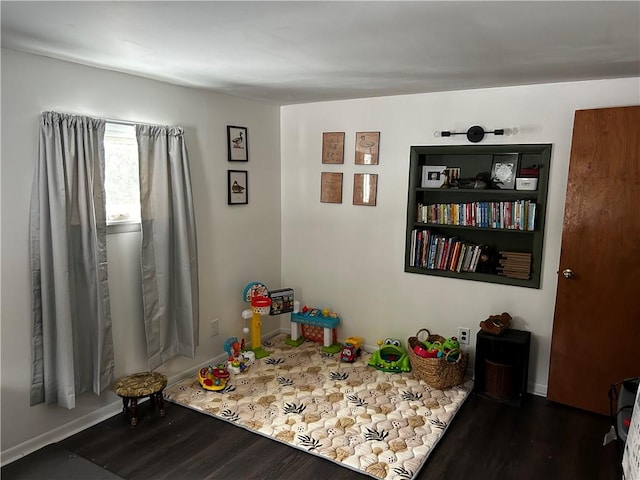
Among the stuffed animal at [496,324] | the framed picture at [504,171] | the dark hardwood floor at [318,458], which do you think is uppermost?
the framed picture at [504,171]

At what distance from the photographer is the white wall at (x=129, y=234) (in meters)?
2.52

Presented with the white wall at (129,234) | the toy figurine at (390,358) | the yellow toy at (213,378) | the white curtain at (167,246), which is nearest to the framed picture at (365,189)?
the white wall at (129,234)

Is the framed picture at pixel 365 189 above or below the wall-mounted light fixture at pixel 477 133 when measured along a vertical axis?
below

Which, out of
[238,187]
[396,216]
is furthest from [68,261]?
[396,216]

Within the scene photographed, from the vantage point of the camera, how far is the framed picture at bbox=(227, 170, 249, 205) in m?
3.87

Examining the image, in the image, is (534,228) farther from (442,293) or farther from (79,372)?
(79,372)

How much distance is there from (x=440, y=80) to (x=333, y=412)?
7.68 ft

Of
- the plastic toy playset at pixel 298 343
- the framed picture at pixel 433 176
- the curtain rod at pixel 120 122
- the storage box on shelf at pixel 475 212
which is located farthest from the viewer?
the framed picture at pixel 433 176

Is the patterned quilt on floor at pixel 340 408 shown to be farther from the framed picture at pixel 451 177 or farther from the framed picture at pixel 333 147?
the framed picture at pixel 333 147

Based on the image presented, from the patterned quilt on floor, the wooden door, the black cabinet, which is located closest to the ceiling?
the wooden door

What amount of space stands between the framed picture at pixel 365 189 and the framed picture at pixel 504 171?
94 centimetres

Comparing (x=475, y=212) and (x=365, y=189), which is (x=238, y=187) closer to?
(x=365, y=189)

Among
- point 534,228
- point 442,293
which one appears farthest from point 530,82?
point 442,293

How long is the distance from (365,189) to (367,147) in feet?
1.16
